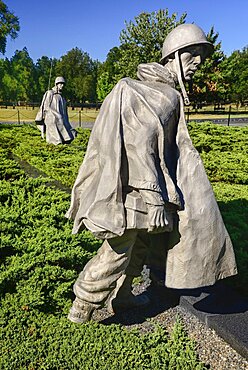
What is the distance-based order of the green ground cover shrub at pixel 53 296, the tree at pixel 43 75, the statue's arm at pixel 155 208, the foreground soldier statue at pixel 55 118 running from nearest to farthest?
1. the statue's arm at pixel 155 208
2. the green ground cover shrub at pixel 53 296
3. the foreground soldier statue at pixel 55 118
4. the tree at pixel 43 75

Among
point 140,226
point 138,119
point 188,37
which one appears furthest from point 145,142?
point 188,37

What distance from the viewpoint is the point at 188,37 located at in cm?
234

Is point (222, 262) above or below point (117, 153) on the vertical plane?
below

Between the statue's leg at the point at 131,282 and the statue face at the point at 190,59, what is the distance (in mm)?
1152

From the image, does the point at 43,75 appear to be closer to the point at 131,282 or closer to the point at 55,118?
the point at 55,118

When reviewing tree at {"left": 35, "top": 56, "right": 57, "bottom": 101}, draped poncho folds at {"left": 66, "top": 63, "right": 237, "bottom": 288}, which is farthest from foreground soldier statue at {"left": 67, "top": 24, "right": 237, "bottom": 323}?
tree at {"left": 35, "top": 56, "right": 57, "bottom": 101}

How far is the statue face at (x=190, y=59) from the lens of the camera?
95.1 inches

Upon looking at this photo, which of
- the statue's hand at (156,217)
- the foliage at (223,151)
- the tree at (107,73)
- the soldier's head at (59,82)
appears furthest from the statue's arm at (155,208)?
the tree at (107,73)

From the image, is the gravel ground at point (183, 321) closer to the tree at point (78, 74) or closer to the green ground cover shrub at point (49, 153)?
the green ground cover shrub at point (49, 153)

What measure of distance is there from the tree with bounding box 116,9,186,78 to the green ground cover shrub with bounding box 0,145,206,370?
3173cm

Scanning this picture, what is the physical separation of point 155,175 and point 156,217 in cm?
25

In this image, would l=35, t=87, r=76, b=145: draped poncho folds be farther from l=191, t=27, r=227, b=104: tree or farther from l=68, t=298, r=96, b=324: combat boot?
l=191, t=27, r=227, b=104: tree

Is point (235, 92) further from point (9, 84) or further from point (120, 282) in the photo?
point (120, 282)

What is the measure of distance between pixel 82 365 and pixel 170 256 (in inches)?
35.3
